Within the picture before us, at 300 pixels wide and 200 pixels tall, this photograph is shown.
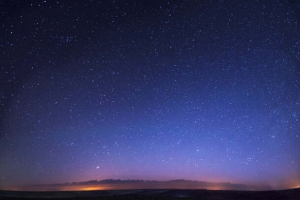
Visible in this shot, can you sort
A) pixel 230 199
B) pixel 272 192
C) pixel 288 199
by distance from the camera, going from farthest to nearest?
pixel 272 192, pixel 230 199, pixel 288 199

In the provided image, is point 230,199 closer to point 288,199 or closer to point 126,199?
point 288,199

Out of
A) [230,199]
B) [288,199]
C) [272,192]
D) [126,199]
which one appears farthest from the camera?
[272,192]

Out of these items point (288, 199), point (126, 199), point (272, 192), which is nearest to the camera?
point (126, 199)

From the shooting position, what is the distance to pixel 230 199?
3644 cm

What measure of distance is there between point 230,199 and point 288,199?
7227 millimetres

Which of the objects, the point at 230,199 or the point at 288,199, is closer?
the point at 288,199

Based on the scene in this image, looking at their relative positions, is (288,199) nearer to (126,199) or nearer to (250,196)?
(250,196)

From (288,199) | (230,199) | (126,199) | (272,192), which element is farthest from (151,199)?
(272,192)

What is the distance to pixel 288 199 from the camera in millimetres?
33875

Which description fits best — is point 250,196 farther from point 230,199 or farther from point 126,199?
point 126,199

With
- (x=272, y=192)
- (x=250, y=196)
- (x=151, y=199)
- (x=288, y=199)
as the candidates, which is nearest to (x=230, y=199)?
(x=250, y=196)

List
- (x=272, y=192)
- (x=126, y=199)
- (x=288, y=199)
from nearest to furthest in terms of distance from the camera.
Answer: (x=126, y=199), (x=288, y=199), (x=272, y=192)

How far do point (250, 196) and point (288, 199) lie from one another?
5844 millimetres

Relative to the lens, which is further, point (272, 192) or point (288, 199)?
point (272, 192)
